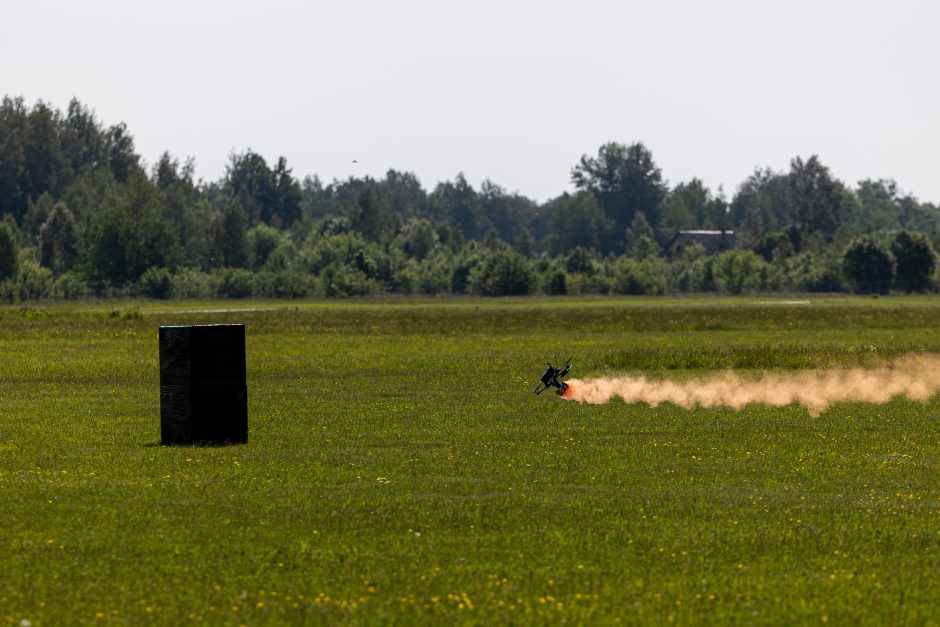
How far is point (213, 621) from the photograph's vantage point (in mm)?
12625

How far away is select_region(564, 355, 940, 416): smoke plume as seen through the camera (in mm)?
34656

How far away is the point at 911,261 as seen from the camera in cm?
17888

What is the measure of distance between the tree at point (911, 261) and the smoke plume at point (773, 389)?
462 feet

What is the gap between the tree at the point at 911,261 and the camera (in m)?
178

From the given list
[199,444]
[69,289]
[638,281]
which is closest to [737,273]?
[638,281]

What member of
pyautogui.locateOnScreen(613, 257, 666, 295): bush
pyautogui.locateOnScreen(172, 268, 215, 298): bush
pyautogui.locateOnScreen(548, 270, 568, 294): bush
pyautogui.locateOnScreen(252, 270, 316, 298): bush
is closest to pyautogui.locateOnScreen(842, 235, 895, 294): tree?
pyautogui.locateOnScreen(613, 257, 666, 295): bush

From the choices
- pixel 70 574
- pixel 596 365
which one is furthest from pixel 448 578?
pixel 596 365

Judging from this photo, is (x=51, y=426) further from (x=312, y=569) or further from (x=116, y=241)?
(x=116, y=241)

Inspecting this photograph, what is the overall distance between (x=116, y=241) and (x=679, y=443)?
15778 cm

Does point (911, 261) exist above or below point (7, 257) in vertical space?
below

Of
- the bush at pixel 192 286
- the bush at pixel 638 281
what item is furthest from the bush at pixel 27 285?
the bush at pixel 638 281

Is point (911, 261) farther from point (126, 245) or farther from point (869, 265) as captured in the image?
point (126, 245)

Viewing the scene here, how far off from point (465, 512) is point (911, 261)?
17242 centimetres

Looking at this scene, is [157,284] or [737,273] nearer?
[157,284]
